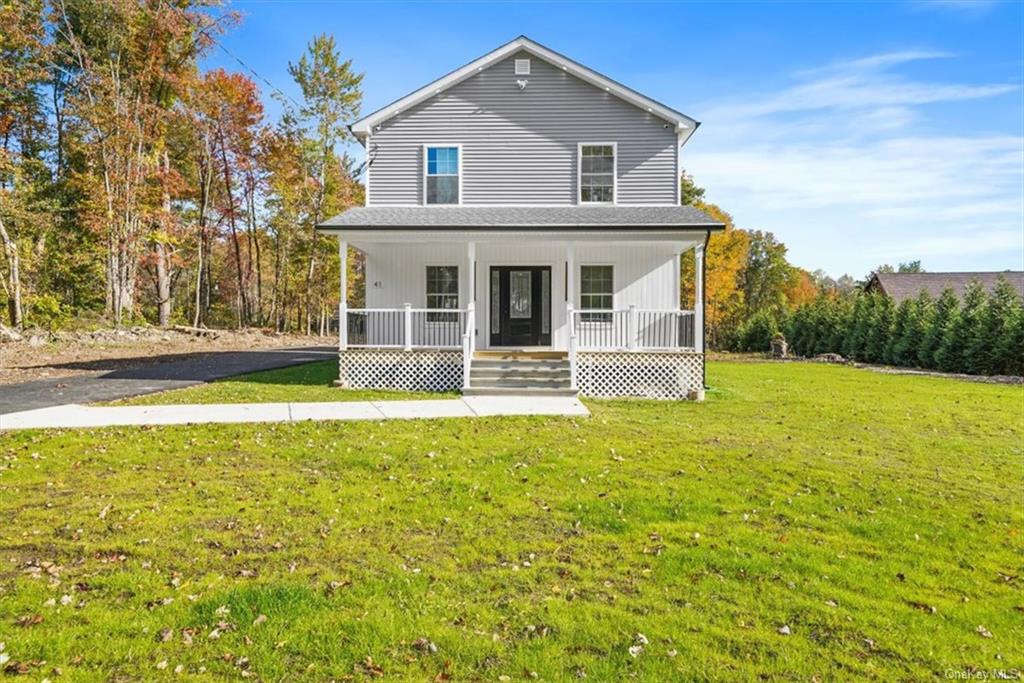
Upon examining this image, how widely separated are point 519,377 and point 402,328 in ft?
12.2

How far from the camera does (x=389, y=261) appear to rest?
50.1ft

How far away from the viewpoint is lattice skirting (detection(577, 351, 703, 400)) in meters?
13.1

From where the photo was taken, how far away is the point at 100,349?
2048cm

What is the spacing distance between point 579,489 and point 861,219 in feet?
89.8

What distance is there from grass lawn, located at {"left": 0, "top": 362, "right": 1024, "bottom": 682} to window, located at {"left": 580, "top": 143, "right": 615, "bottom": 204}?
8799 mm

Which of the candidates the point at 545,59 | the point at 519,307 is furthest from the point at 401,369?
the point at 545,59

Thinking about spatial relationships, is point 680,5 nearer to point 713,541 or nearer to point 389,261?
point 389,261

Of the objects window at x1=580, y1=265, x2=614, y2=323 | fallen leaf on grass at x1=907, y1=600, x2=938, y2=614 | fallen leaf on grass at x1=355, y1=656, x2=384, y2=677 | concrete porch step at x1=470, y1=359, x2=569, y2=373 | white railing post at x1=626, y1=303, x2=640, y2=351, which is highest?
window at x1=580, y1=265, x2=614, y2=323

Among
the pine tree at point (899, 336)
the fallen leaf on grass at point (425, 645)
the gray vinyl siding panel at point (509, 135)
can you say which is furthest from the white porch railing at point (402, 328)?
the pine tree at point (899, 336)

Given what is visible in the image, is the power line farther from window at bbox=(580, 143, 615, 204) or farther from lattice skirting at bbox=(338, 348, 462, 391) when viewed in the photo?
lattice skirting at bbox=(338, 348, 462, 391)

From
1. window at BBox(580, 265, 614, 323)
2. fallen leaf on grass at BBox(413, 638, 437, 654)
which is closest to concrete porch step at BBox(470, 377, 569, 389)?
window at BBox(580, 265, 614, 323)

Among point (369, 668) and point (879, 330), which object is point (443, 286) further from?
point (879, 330)

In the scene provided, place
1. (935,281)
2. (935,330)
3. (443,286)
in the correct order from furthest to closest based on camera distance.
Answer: (935,281) < (935,330) < (443,286)

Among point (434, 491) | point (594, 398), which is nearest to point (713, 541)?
point (434, 491)
